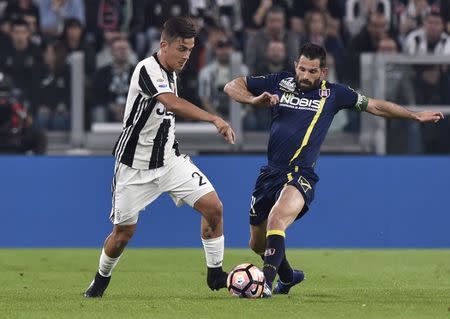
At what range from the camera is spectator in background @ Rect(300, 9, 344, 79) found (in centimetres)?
1666

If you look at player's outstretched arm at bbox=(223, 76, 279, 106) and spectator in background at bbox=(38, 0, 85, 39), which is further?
spectator in background at bbox=(38, 0, 85, 39)

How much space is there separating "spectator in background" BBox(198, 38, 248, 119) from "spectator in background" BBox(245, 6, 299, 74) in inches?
13.4

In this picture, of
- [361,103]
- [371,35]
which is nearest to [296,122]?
[361,103]

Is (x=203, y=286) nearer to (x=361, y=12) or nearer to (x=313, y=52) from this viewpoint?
(x=313, y=52)

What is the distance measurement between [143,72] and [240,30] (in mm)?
8393

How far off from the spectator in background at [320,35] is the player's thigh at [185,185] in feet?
25.9

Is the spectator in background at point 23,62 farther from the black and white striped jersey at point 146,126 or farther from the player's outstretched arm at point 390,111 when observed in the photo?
the player's outstretched arm at point 390,111

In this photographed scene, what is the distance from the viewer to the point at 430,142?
15.2 metres

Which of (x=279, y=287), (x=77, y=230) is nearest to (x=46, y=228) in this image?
(x=77, y=230)

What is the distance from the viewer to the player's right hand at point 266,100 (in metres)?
8.50

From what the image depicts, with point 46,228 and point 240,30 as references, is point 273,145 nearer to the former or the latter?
point 46,228

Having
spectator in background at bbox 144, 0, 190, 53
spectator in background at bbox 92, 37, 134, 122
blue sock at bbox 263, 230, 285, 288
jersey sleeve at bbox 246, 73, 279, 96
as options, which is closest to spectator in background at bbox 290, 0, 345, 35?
spectator in background at bbox 144, 0, 190, 53

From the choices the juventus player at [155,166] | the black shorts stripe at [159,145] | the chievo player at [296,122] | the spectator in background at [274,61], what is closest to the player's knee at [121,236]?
the juventus player at [155,166]

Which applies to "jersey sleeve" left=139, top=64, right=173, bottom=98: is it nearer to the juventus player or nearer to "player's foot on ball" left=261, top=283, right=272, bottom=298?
the juventus player
